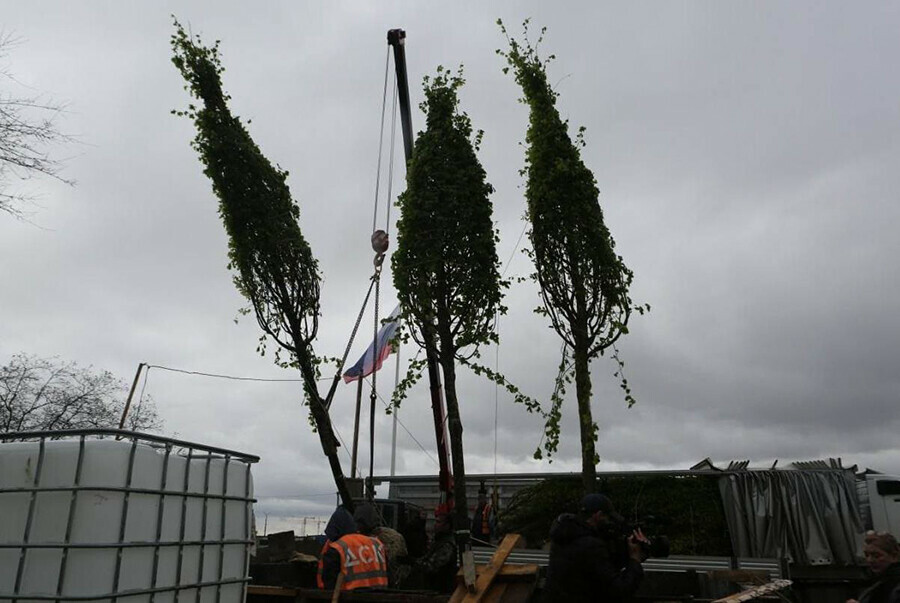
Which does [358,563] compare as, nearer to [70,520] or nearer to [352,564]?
[352,564]

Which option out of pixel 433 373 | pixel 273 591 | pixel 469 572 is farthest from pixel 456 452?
pixel 469 572

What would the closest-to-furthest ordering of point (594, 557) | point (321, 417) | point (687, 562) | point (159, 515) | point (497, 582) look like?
1. point (159, 515)
2. point (594, 557)
3. point (497, 582)
4. point (687, 562)
5. point (321, 417)

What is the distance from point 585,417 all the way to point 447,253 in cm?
422

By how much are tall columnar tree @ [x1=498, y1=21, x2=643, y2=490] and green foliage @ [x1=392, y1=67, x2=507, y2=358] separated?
123 centimetres

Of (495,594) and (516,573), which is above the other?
(516,573)

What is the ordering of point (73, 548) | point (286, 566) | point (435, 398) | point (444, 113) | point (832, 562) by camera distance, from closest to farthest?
1. point (73, 548)
2. point (286, 566)
3. point (832, 562)
4. point (444, 113)
5. point (435, 398)

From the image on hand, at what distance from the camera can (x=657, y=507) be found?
1437cm

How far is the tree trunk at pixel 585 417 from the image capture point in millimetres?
12075

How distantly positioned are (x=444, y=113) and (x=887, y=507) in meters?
11.4

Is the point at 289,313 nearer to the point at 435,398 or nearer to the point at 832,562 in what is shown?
the point at 435,398

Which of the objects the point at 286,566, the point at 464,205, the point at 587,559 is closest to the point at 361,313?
the point at 464,205

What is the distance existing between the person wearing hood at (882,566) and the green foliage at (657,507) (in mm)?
8437

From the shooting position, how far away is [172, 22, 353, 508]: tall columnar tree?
1596 cm

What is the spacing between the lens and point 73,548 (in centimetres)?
468
